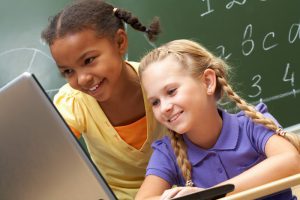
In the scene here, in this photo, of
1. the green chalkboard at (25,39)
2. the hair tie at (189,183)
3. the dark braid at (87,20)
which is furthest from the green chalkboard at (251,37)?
the hair tie at (189,183)

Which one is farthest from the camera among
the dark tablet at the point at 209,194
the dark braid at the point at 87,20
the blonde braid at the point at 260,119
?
the dark braid at the point at 87,20

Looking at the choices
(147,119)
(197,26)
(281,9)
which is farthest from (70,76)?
(281,9)

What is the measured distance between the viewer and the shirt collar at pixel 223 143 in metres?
0.97

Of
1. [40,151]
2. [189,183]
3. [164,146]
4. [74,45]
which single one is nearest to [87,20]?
[74,45]

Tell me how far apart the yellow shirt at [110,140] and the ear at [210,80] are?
0.86ft

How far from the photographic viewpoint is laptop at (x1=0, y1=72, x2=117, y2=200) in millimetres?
594

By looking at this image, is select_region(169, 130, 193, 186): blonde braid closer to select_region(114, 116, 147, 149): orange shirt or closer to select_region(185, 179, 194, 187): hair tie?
select_region(185, 179, 194, 187): hair tie

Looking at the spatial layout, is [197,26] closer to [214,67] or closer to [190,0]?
[190,0]

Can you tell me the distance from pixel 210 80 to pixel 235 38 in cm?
77

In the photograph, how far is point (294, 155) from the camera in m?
0.84

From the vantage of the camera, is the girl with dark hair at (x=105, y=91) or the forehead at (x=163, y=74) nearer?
the forehead at (x=163, y=74)

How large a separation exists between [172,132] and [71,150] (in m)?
0.45

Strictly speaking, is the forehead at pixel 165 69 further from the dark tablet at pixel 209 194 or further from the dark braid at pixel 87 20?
the dark tablet at pixel 209 194

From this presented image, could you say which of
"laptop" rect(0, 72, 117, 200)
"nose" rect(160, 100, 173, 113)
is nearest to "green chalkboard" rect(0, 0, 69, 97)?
"nose" rect(160, 100, 173, 113)
